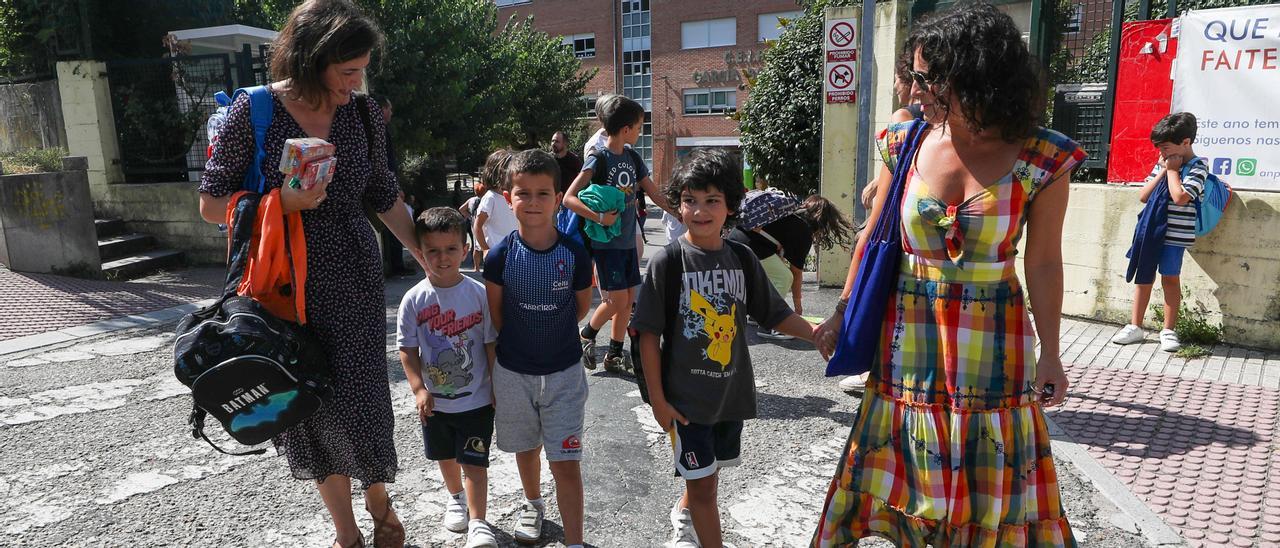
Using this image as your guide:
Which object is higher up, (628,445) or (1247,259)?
(1247,259)

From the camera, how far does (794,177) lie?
11.5m

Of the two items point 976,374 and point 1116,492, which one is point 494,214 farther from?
point 976,374

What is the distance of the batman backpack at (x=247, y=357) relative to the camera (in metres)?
2.28

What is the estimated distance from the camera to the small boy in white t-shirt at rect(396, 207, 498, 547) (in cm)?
302

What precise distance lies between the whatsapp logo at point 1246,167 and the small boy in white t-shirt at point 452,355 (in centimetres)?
573

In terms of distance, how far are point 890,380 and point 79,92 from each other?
11.1 metres

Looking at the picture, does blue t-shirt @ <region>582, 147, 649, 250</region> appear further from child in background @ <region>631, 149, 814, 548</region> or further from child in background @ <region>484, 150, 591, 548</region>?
child in background @ <region>631, 149, 814, 548</region>

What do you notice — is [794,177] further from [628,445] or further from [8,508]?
[8,508]

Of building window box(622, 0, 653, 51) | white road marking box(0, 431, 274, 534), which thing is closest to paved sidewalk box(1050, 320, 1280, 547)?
white road marking box(0, 431, 274, 534)

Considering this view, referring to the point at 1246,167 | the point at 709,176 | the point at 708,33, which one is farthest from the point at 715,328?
the point at 708,33

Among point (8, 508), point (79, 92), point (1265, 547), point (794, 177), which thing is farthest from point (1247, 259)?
point (79, 92)

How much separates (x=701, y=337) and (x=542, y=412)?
671mm

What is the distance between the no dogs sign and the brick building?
25.8 meters

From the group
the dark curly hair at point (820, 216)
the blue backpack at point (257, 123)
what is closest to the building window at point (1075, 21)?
the dark curly hair at point (820, 216)
